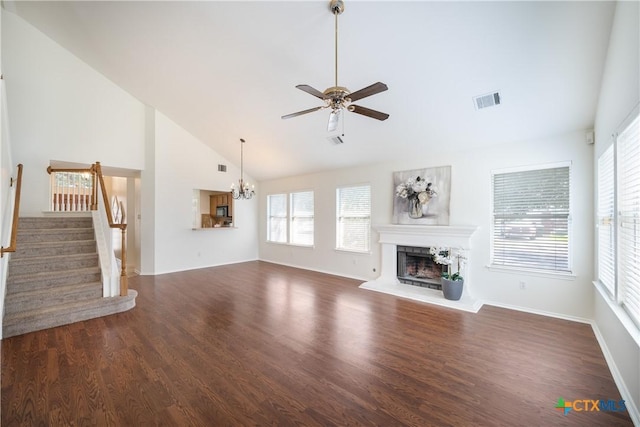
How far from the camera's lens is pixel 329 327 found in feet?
11.1

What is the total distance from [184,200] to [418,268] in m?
5.96

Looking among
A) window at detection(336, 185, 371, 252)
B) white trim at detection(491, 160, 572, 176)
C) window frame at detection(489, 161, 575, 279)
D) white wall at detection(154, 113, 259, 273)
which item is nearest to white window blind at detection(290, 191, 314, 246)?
window at detection(336, 185, 371, 252)

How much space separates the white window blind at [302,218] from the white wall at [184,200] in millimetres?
1786

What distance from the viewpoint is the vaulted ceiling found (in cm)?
264

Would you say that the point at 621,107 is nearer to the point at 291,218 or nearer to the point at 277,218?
the point at 291,218

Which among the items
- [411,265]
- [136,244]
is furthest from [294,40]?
[136,244]

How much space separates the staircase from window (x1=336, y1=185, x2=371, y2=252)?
4.32 m

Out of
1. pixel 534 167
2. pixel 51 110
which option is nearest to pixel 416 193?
pixel 534 167

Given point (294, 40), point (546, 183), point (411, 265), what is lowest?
point (411, 265)

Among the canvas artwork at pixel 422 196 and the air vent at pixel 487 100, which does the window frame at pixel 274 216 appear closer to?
the canvas artwork at pixel 422 196

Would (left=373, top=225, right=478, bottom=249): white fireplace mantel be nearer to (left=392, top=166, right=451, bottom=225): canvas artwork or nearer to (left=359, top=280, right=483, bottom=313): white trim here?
(left=392, top=166, right=451, bottom=225): canvas artwork

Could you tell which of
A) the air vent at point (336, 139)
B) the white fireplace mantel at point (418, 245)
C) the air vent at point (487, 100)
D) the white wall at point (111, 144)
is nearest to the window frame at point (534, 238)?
the white fireplace mantel at point (418, 245)

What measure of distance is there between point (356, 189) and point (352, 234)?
3.55 feet

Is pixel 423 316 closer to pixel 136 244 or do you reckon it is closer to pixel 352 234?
pixel 352 234
